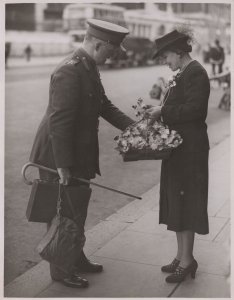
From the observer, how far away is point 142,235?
13.1ft

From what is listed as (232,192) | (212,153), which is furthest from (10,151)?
(232,192)

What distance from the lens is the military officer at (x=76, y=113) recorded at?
300cm

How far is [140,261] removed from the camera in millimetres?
3520

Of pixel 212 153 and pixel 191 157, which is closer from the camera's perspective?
pixel 191 157

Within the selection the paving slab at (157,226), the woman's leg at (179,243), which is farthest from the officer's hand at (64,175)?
the paving slab at (157,226)

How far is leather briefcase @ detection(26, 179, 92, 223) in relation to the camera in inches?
120

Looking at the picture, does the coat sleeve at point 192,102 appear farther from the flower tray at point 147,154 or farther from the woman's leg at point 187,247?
the woman's leg at point 187,247

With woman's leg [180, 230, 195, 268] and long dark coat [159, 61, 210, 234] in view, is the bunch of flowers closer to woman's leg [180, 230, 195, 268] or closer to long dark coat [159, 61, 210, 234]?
long dark coat [159, 61, 210, 234]

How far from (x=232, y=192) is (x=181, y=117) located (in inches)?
23.3

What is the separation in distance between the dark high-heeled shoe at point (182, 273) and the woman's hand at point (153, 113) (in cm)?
92

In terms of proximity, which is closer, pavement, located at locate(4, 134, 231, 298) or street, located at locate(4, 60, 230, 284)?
pavement, located at locate(4, 134, 231, 298)

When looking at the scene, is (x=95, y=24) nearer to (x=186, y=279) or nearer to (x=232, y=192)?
(x=232, y=192)

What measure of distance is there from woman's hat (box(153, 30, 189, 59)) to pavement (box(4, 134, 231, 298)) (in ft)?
4.41

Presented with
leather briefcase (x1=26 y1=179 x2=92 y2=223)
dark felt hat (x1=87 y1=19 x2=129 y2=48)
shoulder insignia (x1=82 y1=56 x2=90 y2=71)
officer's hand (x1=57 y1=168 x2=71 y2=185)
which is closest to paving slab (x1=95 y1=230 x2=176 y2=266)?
leather briefcase (x1=26 y1=179 x2=92 y2=223)
